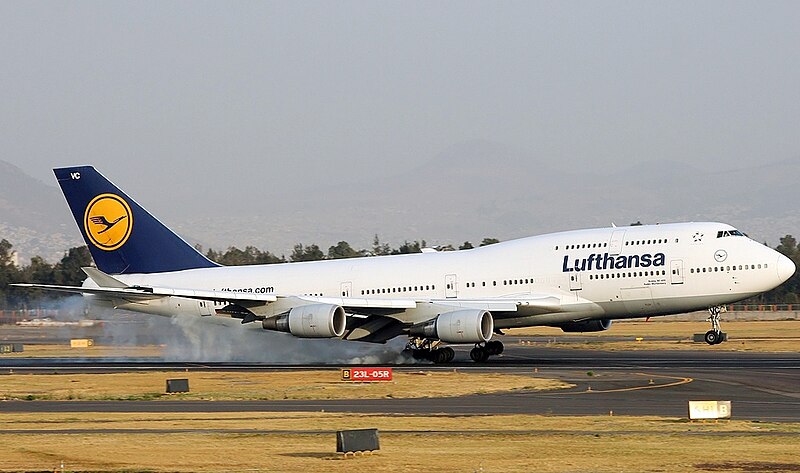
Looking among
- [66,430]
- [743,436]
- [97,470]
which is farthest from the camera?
[66,430]

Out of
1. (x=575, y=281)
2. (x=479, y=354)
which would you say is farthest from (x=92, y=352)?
(x=575, y=281)

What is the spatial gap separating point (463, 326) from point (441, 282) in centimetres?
545

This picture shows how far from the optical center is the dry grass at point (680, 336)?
63.2m

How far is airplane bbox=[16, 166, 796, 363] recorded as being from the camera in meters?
50.3

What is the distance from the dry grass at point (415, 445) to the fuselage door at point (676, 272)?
70.0 ft

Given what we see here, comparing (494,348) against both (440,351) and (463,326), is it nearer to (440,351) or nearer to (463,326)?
(440,351)

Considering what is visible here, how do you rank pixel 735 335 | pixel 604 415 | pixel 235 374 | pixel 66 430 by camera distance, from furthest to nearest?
pixel 735 335, pixel 235 374, pixel 604 415, pixel 66 430

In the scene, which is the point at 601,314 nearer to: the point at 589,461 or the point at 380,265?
the point at 380,265

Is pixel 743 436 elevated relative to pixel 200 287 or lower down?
lower down

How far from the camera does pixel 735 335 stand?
250 ft

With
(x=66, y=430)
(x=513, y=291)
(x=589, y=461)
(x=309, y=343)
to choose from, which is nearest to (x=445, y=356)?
(x=513, y=291)

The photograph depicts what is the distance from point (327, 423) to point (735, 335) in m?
51.9

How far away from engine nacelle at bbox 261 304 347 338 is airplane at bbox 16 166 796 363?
0.05 meters

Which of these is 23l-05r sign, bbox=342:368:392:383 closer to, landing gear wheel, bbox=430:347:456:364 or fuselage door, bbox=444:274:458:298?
landing gear wheel, bbox=430:347:456:364
